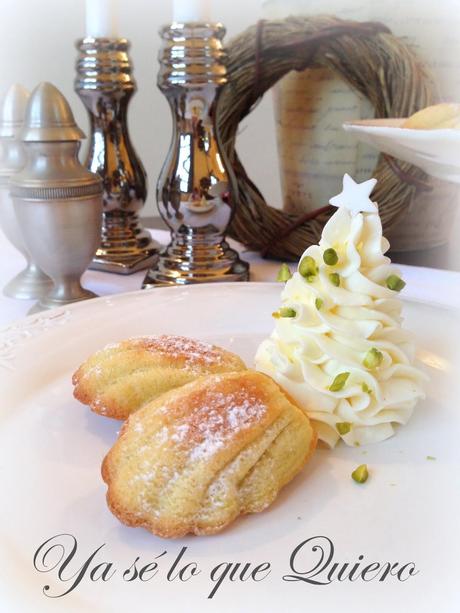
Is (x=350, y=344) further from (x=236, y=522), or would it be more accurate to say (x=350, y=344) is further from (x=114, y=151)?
(x=114, y=151)

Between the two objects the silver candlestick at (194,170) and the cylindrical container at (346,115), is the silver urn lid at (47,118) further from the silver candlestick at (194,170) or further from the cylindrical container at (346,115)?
the cylindrical container at (346,115)

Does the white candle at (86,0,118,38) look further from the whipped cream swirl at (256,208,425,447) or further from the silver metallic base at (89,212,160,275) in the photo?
the whipped cream swirl at (256,208,425,447)

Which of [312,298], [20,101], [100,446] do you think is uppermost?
[20,101]

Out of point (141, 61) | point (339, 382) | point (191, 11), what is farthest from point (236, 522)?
point (141, 61)

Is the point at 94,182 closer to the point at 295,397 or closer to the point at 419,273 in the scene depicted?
the point at 295,397

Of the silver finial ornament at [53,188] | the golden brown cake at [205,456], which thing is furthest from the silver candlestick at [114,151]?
the golden brown cake at [205,456]

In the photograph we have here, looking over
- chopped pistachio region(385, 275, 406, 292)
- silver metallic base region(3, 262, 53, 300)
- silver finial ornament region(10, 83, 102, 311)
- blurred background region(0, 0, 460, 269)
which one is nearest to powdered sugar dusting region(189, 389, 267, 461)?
chopped pistachio region(385, 275, 406, 292)

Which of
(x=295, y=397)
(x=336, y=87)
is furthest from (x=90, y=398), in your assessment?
(x=336, y=87)
